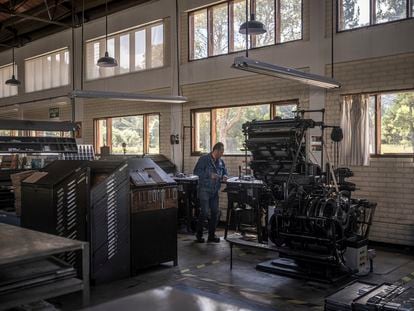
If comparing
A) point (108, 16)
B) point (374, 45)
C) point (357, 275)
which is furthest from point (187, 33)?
point (357, 275)

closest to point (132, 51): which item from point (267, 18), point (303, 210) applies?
point (267, 18)

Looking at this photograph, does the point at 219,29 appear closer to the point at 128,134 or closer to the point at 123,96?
the point at 123,96

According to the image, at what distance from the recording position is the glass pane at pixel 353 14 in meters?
7.29

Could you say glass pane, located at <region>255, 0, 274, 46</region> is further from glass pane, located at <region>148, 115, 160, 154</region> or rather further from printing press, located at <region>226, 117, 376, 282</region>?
printing press, located at <region>226, 117, 376, 282</region>

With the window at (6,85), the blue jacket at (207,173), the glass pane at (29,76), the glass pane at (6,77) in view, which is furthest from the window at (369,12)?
the glass pane at (6,77)

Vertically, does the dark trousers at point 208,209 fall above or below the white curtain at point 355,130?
below

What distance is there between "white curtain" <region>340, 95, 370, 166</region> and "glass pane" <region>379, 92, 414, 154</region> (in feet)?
0.89

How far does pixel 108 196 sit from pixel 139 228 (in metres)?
0.60

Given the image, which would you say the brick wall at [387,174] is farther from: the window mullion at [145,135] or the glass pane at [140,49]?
the glass pane at [140,49]

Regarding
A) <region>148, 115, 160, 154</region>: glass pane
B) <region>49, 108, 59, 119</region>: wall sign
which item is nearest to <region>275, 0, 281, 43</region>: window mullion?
<region>148, 115, 160, 154</region>: glass pane

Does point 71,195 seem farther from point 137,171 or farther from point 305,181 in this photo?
point 305,181

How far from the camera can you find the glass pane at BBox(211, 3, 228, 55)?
9359mm

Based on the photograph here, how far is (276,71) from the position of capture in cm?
564

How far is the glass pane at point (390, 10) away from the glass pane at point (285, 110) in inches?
80.6
